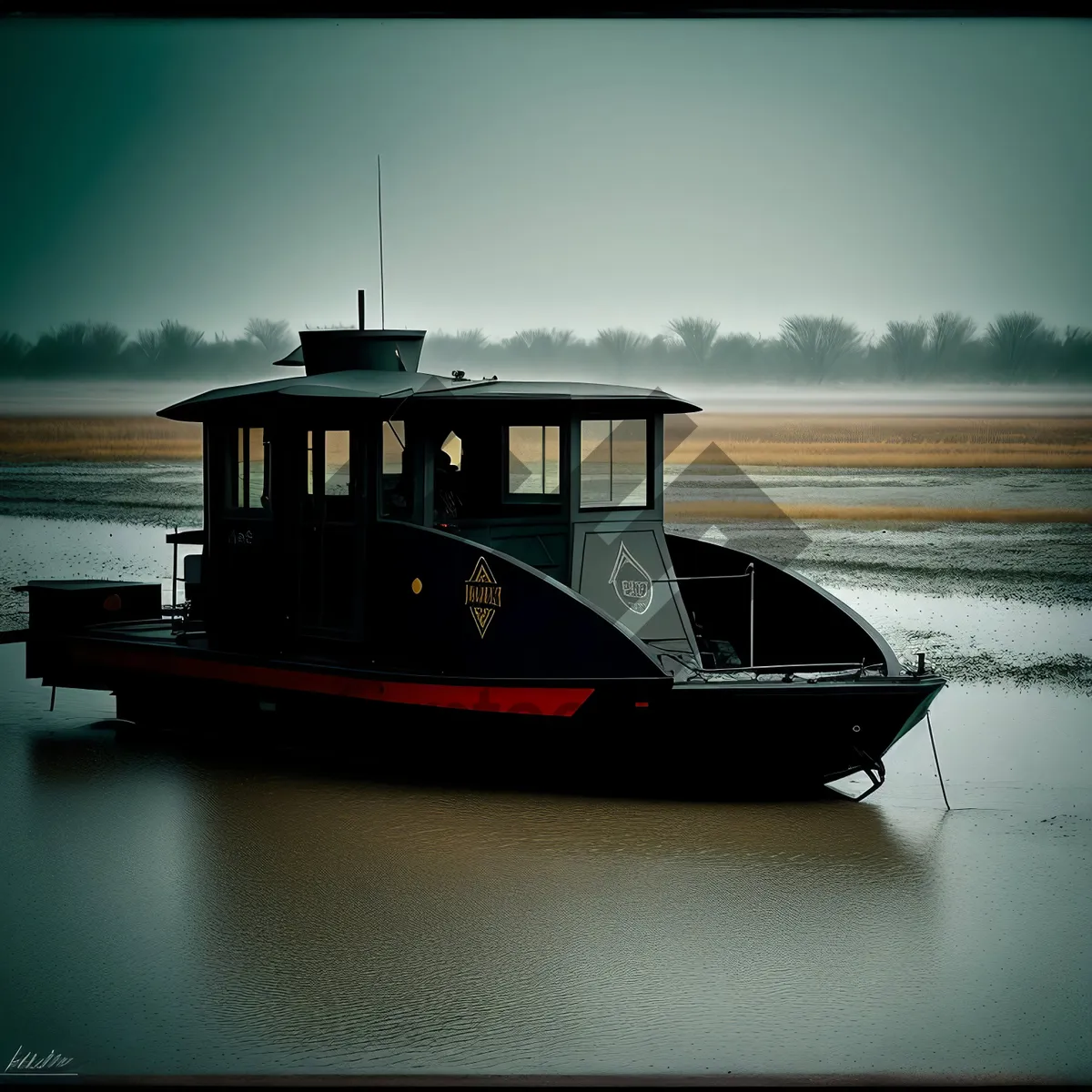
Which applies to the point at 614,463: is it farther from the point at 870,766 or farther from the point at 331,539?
the point at 870,766

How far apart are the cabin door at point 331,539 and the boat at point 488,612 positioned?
12mm

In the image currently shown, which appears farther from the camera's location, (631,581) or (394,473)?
(631,581)

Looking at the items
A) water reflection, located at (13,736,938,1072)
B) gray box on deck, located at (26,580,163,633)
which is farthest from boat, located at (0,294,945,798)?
water reflection, located at (13,736,938,1072)

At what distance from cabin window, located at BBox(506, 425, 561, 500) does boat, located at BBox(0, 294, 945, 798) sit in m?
0.01

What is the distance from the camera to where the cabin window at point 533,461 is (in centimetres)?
761

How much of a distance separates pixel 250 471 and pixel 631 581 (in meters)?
2.21

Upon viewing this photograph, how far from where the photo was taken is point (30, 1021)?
181 inches

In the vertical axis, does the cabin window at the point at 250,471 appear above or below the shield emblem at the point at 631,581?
above

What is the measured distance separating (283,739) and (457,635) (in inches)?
55.2

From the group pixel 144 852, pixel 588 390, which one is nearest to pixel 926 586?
pixel 588 390

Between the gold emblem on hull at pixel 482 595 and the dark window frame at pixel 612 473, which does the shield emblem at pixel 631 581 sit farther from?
the gold emblem on hull at pixel 482 595

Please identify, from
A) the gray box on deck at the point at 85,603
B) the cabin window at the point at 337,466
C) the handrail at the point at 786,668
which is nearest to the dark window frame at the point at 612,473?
the handrail at the point at 786,668

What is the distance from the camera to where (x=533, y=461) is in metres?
7.76

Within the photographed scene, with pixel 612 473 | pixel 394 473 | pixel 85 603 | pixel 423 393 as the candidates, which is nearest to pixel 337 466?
pixel 394 473
